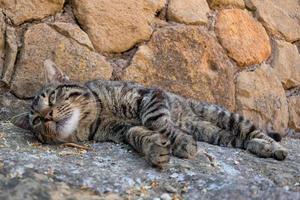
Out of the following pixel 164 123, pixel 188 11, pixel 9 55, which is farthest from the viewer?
pixel 188 11

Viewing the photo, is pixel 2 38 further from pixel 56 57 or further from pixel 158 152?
pixel 158 152

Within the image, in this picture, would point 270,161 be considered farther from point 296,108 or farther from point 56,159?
point 296,108

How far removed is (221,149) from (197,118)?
45 cm

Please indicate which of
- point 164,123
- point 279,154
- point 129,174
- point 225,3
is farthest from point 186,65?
point 129,174

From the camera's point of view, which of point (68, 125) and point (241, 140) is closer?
point (68, 125)

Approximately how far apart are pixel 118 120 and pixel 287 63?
1.75 metres

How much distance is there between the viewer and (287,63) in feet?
12.8

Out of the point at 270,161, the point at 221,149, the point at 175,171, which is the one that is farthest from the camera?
the point at 221,149

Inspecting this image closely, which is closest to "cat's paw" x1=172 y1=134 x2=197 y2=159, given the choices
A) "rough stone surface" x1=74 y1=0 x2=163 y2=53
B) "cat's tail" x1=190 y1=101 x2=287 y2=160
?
"cat's tail" x1=190 y1=101 x2=287 y2=160

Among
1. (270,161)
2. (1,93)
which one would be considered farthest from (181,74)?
(1,93)

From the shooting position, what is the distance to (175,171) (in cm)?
217

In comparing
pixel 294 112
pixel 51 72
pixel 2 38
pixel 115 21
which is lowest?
A: pixel 294 112

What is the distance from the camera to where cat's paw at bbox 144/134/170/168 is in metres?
2.18

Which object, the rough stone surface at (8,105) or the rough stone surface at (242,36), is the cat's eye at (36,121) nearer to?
the rough stone surface at (8,105)
